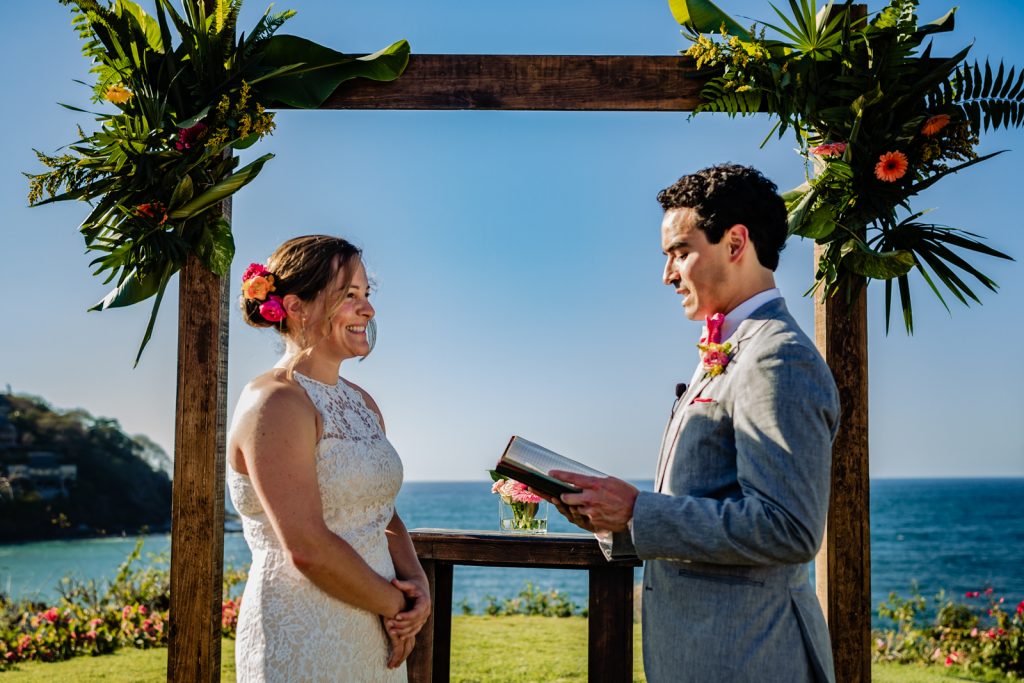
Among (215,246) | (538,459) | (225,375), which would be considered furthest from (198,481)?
(538,459)

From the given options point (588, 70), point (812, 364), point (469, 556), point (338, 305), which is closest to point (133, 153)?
point (338, 305)

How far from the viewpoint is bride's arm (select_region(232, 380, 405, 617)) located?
2.32 m

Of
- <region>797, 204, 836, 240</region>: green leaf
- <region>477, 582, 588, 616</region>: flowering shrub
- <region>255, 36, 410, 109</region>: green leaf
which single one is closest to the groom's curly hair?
<region>797, 204, 836, 240</region>: green leaf

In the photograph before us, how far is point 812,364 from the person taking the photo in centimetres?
188

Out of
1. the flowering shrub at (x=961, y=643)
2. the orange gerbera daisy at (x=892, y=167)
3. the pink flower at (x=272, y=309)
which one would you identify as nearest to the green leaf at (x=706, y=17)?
the orange gerbera daisy at (x=892, y=167)

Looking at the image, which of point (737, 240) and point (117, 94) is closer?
point (737, 240)

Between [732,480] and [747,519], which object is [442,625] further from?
[747,519]

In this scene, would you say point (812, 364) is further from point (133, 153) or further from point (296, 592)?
point (133, 153)

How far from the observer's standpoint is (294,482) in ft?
7.64

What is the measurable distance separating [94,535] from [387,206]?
1679cm

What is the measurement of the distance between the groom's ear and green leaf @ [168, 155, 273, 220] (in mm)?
1925

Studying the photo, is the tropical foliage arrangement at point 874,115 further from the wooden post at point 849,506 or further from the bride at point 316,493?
the bride at point 316,493

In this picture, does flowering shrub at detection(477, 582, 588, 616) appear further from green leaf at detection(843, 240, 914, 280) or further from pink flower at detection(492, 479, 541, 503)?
green leaf at detection(843, 240, 914, 280)

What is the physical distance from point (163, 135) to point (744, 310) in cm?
231
